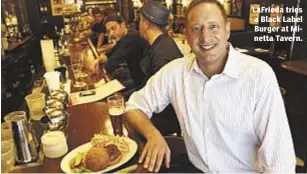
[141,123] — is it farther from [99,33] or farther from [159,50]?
[99,33]

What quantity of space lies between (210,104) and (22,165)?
711 millimetres

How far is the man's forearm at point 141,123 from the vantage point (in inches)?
46.9

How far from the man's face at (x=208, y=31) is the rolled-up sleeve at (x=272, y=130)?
0.19 metres

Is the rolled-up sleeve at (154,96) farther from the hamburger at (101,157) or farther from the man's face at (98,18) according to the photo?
the man's face at (98,18)

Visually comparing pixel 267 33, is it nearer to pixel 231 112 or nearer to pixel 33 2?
pixel 231 112

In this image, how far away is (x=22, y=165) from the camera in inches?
41.3

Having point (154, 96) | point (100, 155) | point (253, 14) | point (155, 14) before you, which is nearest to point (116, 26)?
point (155, 14)

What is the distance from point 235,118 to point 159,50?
1.07m

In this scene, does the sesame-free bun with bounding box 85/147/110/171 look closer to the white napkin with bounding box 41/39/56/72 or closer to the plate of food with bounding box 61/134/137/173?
the plate of food with bounding box 61/134/137/173

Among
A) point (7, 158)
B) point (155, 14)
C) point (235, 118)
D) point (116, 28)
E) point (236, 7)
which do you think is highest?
point (236, 7)

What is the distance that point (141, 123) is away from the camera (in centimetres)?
125

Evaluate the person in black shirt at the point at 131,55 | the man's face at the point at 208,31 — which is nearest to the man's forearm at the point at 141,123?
the man's face at the point at 208,31

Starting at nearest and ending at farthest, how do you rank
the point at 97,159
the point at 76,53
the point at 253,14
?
1. the point at 97,159
2. the point at 76,53
3. the point at 253,14

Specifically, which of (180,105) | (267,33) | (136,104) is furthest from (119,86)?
(267,33)
